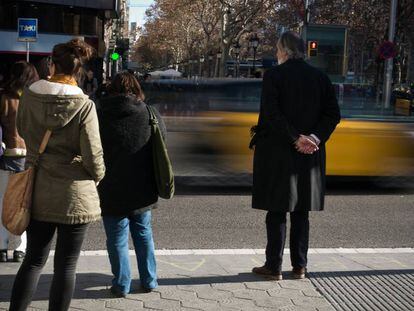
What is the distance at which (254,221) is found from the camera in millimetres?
7664

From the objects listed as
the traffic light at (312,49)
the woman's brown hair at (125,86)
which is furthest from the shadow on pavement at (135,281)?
the traffic light at (312,49)

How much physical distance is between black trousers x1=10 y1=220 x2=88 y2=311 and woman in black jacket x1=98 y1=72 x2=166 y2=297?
0.76 metres

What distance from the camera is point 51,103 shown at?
11.3 feet

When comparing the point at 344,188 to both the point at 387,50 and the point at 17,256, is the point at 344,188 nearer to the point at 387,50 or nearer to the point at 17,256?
the point at 17,256

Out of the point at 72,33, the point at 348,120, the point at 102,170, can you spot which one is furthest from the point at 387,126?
the point at 72,33

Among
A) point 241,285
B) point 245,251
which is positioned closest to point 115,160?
point 241,285

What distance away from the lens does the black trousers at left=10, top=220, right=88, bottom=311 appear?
356cm

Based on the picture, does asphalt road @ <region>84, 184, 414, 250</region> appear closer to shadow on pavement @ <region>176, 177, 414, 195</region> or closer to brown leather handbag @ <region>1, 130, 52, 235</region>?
shadow on pavement @ <region>176, 177, 414, 195</region>

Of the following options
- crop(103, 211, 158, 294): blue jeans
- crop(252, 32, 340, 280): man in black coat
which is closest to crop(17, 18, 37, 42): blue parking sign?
crop(252, 32, 340, 280): man in black coat

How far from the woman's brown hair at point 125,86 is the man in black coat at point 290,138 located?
3.16ft

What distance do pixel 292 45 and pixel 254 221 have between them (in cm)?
329

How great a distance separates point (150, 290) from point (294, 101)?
66.9 inches

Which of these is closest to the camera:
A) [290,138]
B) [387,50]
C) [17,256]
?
[290,138]

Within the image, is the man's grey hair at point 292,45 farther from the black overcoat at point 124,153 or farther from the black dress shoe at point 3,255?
the black dress shoe at point 3,255
